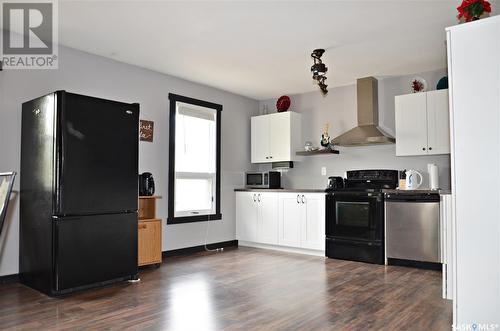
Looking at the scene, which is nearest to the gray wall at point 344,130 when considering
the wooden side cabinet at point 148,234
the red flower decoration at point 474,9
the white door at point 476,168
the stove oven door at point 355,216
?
the stove oven door at point 355,216

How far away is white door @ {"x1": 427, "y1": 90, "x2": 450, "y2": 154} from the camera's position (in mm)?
4730

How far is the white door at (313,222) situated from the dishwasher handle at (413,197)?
91 centimetres

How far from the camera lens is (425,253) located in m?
4.48

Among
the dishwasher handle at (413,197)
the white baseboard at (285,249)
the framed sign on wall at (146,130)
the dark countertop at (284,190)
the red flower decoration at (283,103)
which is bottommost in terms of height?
the white baseboard at (285,249)

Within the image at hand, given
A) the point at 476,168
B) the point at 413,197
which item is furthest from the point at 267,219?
the point at 476,168

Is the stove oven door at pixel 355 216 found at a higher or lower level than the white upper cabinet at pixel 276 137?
lower

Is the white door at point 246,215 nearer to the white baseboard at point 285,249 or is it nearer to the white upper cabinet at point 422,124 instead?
the white baseboard at point 285,249

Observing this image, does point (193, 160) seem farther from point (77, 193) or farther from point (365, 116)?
point (365, 116)

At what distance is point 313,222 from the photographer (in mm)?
5387

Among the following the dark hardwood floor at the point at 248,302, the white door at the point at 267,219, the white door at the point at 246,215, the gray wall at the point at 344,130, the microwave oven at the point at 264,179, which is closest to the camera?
the dark hardwood floor at the point at 248,302

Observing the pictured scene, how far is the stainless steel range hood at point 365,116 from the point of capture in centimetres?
526

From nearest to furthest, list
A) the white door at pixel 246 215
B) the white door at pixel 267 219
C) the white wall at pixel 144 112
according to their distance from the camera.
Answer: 1. the white wall at pixel 144 112
2. the white door at pixel 267 219
3. the white door at pixel 246 215

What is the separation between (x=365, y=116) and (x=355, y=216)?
1.38 metres

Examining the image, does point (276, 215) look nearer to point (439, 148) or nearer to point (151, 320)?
point (439, 148)
